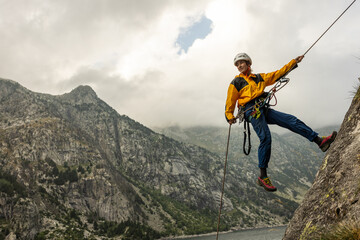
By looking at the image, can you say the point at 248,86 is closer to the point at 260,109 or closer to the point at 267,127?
the point at 260,109

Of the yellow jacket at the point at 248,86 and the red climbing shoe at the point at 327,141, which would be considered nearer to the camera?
the red climbing shoe at the point at 327,141

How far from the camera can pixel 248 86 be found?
808cm

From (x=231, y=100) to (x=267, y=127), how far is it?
1454 mm

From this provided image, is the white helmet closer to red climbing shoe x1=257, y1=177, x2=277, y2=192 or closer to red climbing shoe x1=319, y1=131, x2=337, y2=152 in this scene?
red climbing shoe x1=319, y1=131, x2=337, y2=152

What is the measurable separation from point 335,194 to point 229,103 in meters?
4.30

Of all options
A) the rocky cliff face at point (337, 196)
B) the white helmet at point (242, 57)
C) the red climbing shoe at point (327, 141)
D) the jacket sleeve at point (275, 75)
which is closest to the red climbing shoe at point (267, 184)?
the rocky cliff face at point (337, 196)

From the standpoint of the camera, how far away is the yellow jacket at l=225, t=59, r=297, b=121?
7953 mm

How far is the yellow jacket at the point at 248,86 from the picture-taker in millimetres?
7953

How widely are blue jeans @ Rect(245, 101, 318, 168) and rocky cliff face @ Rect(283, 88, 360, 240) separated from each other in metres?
1.13

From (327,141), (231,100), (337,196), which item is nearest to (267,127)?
(231,100)

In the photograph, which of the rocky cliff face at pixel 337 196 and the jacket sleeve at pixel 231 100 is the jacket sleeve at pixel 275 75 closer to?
the jacket sleeve at pixel 231 100

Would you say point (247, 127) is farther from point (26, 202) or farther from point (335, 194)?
point (26, 202)

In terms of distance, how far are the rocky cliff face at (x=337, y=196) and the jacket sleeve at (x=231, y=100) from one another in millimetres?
3184

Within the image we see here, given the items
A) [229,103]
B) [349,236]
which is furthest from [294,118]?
[349,236]
